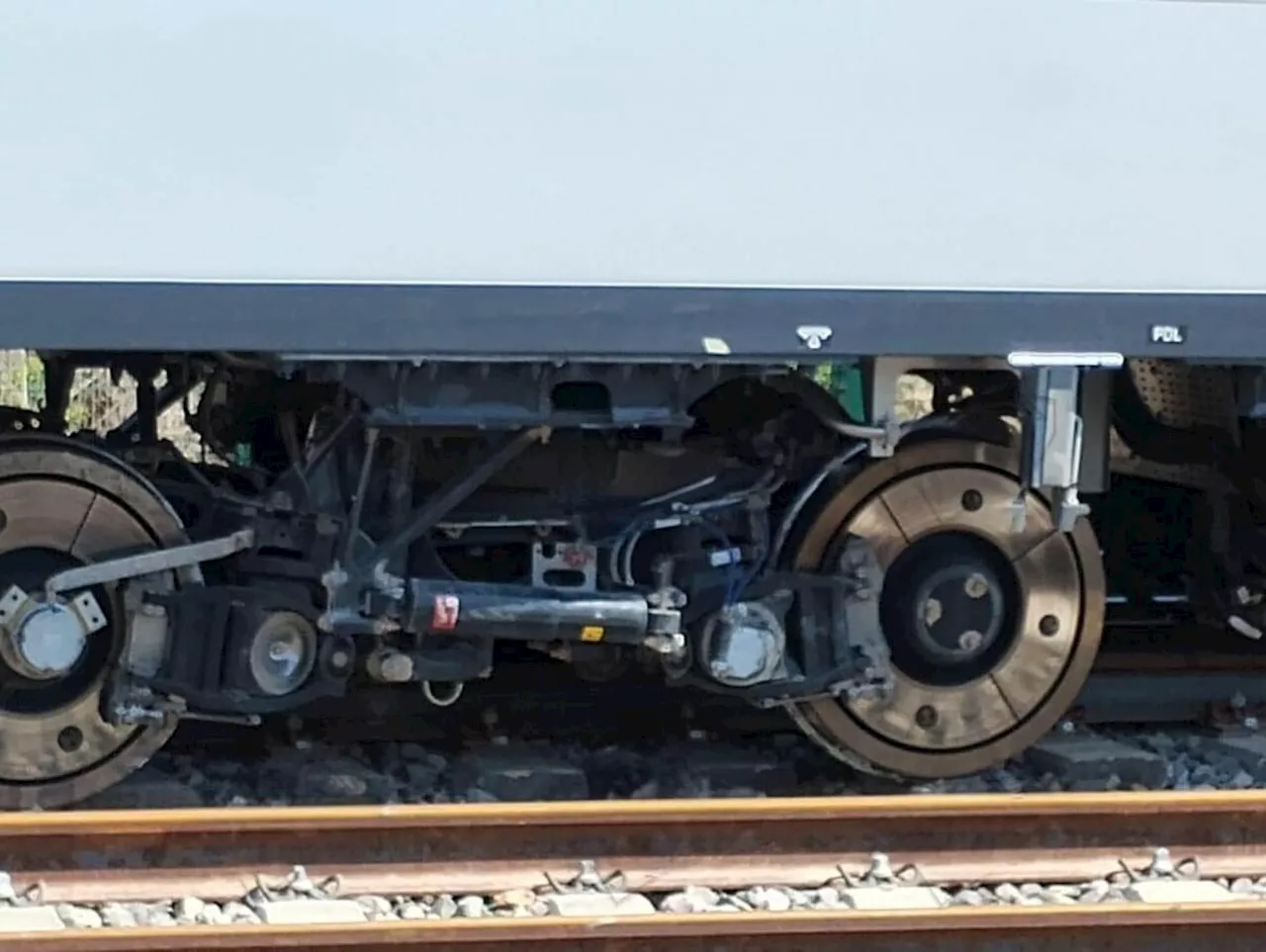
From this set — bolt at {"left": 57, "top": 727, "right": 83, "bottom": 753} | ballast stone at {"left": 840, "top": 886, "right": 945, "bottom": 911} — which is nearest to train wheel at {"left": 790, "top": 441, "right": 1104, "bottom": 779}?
ballast stone at {"left": 840, "top": 886, "right": 945, "bottom": 911}

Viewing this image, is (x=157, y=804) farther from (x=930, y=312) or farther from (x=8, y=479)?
(x=930, y=312)

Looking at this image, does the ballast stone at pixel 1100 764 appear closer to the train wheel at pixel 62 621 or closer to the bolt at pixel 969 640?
the bolt at pixel 969 640

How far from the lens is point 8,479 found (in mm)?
5645

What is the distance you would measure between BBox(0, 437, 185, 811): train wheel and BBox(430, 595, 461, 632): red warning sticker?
2.67ft

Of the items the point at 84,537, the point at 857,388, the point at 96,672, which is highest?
the point at 857,388

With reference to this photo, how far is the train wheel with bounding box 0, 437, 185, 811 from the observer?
221 inches

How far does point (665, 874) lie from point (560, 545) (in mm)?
1105

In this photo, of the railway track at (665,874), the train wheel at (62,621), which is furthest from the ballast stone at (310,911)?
the train wheel at (62,621)

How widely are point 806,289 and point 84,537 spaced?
2.20m

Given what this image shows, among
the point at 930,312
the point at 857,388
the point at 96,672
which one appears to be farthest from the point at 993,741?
the point at 96,672

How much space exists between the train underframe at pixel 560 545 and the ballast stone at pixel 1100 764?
0.21 meters

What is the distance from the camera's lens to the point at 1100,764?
21.0 feet

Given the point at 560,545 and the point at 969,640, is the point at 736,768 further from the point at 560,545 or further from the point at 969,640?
the point at 560,545

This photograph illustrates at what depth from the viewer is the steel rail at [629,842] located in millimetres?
5066
